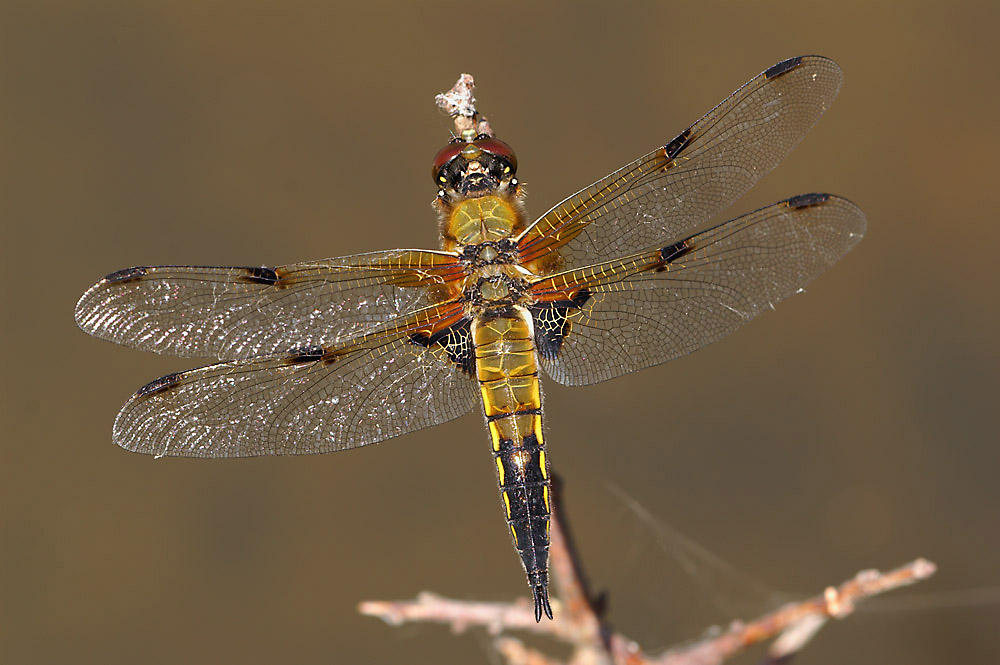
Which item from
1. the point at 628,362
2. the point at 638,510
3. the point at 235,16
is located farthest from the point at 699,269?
the point at 235,16

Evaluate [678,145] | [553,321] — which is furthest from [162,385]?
[678,145]

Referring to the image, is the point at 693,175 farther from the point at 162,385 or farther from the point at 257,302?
the point at 162,385

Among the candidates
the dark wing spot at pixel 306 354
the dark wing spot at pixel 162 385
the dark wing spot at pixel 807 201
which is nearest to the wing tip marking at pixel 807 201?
the dark wing spot at pixel 807 201

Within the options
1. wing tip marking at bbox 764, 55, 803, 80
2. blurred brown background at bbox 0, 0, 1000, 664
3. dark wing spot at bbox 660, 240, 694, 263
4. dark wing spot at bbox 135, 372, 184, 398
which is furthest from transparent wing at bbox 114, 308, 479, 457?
blurred brown background at bbox 0, 0, 1000, 664

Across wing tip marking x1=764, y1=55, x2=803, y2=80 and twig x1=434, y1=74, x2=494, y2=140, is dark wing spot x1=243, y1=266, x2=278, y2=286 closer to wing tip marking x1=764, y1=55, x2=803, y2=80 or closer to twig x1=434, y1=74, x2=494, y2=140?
twig x1=434, y1=74, x2=494, y2=140

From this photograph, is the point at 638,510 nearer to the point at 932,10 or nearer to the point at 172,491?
the point at 172,491

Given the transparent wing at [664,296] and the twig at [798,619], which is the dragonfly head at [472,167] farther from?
the twig at [798,619]
